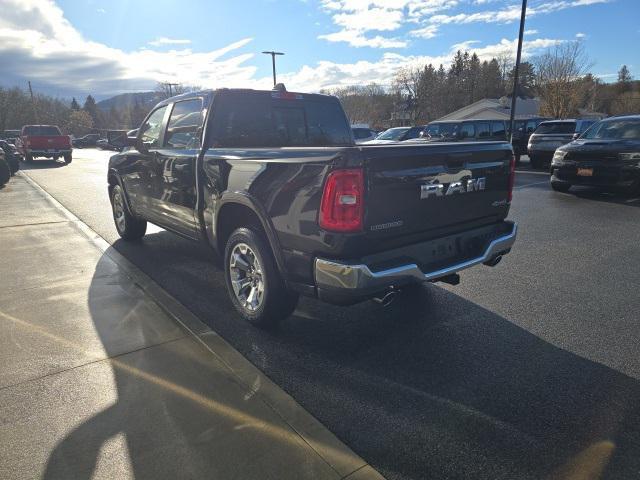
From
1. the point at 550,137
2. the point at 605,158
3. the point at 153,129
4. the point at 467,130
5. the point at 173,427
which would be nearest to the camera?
the point at 173,427

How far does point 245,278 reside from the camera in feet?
12.3

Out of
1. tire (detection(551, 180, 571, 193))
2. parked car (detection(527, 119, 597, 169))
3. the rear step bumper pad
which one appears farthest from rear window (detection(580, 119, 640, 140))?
the rear step bumper pad

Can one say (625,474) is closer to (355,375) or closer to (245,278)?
(355,375)

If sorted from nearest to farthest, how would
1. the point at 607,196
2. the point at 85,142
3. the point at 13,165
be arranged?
1. the point at 607,196
2. the point at 13,165
3. the point at 85,142

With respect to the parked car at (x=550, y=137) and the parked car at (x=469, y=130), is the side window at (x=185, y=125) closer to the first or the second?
the parked car at (x=469, y=130)

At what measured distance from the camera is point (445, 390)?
274 centimetres

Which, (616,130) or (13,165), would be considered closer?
(616,130)

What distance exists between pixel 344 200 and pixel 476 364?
149 centimetres

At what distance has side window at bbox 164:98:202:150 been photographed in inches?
171

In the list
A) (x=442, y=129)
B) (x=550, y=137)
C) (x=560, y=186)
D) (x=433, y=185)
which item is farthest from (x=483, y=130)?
(x=433, y=185)

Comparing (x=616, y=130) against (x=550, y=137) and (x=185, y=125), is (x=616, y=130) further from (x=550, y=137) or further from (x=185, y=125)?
(x=185, y=125)

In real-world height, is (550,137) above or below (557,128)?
below

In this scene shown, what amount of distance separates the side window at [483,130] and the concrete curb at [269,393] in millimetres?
15946

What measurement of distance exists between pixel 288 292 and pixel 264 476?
4.97ft
